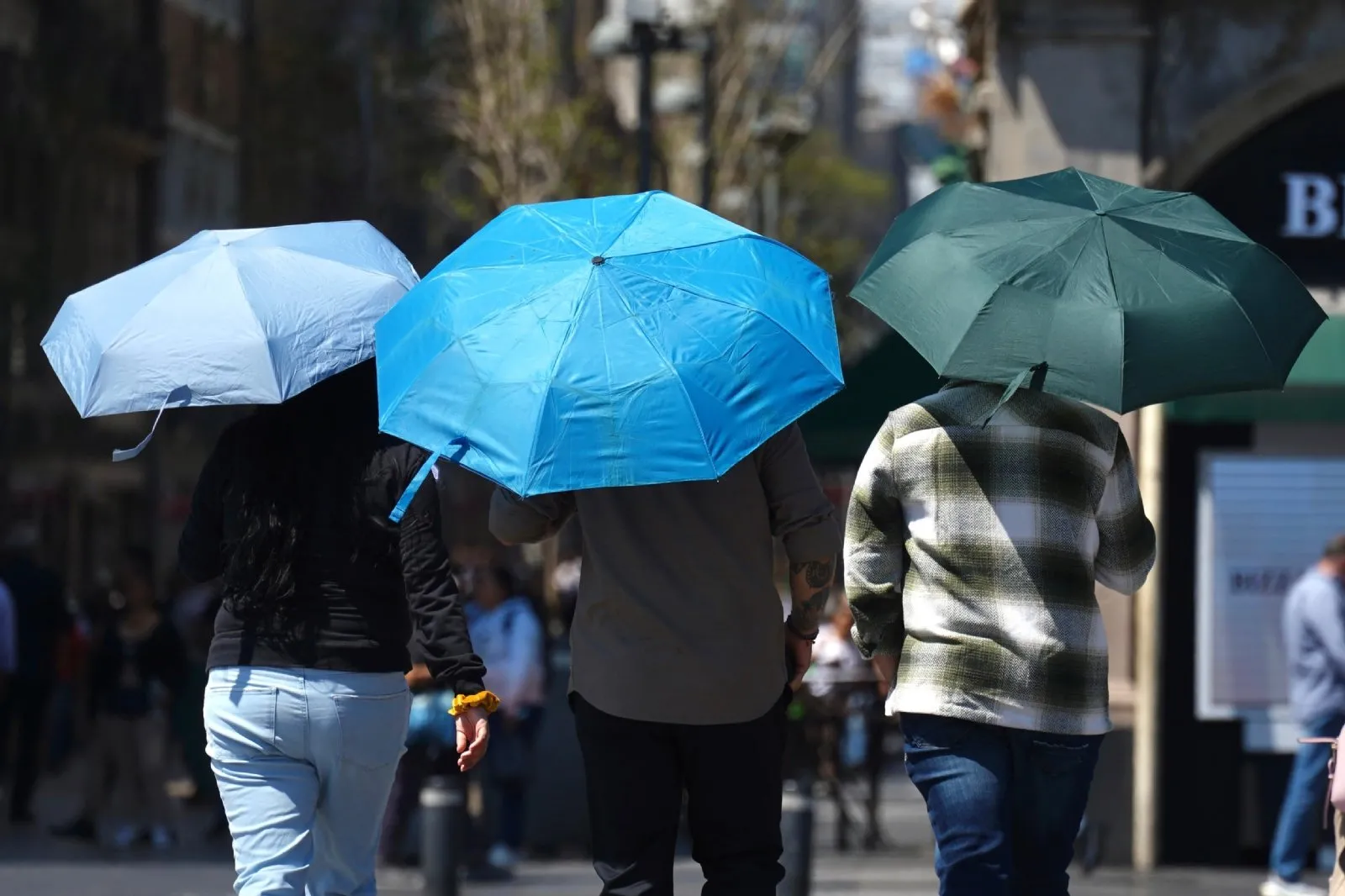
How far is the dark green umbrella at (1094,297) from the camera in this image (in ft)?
13.9

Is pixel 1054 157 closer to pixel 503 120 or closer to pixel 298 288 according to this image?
pixel 298 288

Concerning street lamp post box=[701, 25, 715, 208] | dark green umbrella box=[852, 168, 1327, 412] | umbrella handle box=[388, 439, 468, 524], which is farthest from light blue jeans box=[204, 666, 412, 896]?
street lamp post box=[701, 25, 715, 208]

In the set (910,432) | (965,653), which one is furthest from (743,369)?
(965,653)

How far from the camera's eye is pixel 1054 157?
1117 centimetres

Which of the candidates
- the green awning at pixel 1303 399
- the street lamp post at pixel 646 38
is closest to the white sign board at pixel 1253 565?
the green awning at pixel 1303 399

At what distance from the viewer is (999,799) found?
4.33m

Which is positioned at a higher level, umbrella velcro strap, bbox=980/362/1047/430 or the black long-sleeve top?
umbrella velcro strap, bbox=980/362/1047/430

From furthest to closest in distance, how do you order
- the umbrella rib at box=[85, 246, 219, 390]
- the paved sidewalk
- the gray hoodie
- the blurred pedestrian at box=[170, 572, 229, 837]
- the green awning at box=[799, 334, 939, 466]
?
the blurred pedestrian at box=[170, 572, 229, 837] < the green awning at box=[799, 334, 939, 466] < the paved sidewalk < the gray hoodie < the umbrella rib at box=[85, 246, 219, 390]

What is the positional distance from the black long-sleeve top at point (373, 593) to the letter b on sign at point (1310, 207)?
24.5ft

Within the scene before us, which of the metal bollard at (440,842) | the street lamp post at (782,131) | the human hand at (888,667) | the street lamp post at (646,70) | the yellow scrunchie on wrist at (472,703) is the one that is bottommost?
the metal bollard at (440,842)

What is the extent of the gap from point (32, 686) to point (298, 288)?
10.9m

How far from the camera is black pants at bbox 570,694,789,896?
4.45m

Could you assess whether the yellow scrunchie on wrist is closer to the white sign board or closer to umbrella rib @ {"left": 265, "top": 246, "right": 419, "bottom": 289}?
umbrella rib @ {"left": 265, "top": 246, "right": 419, "bottom": 289}

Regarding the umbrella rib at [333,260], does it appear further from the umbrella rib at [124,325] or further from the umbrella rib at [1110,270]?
the umbrella rib at [1110,270]
